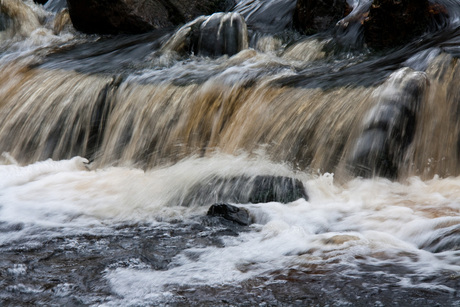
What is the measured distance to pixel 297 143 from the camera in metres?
5.49

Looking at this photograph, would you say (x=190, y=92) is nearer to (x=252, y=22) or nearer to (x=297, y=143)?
(x=297, y=143)

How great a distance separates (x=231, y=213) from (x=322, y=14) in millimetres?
4436

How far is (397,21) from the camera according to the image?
A: 687cm

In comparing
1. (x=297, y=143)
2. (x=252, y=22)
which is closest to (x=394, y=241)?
(x=297, y=143)

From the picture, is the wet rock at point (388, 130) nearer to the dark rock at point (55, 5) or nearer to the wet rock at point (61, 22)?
the wet rock at point (61, 22)

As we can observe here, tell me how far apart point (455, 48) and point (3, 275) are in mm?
4471

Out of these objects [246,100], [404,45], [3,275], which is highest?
[404,45]

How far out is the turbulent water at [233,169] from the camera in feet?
11.0

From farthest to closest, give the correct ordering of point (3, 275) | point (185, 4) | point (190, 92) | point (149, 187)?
point (185, 4), point (190, 92), point (149, 187), point (3, 275)

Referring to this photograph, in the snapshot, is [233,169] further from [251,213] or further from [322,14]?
[322,14]

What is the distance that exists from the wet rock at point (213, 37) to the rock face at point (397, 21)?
1.70 metres

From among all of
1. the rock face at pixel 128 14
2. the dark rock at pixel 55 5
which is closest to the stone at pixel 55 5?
the dark rock at pixel 55 5

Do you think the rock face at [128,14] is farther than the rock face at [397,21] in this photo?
Yes

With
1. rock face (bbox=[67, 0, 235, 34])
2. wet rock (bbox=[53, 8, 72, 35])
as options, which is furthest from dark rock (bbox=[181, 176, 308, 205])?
wet rock (bbox=[53, 8, 72, 35])
